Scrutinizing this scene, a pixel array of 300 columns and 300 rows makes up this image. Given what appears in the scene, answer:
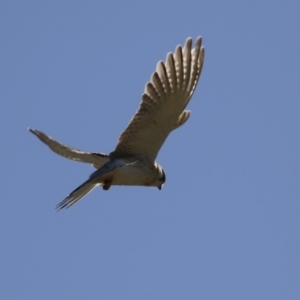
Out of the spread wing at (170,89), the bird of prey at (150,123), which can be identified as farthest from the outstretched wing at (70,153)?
the spread wing at (170,89)

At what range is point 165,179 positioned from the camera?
17.9 meters

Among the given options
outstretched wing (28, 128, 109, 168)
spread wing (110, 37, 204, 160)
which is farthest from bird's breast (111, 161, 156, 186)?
spread wing (110, 37, 204, 160)

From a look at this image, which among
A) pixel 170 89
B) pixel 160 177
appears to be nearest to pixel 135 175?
pixel 160 177

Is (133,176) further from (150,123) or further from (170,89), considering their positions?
(170,89)

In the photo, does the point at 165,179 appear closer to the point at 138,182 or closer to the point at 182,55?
the point at 138,182

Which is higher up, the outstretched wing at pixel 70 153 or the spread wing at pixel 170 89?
the spread wing at pixel 170 89

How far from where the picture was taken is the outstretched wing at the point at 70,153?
54.6 ft

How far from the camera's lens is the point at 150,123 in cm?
1680

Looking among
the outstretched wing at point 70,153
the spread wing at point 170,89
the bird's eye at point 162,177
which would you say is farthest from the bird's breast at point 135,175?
the spread wing at point 170,89

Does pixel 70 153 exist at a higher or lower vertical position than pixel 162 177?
lower

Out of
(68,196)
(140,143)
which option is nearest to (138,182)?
(140,143)

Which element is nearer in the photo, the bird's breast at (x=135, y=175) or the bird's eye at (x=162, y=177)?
the bird's breast at (x=135, y=175)

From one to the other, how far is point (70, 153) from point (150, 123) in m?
1.28

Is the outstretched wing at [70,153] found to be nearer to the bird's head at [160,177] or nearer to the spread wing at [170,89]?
the spread wing at [170,89]
